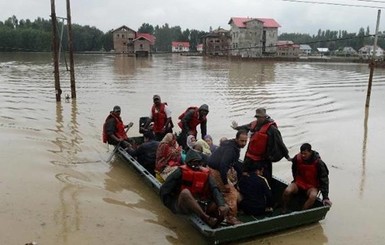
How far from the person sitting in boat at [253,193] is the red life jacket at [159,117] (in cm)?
376

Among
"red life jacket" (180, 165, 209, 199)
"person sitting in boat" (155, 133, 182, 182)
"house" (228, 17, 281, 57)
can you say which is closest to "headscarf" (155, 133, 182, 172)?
"person sitting in boat" (155, 133, 182, 182)

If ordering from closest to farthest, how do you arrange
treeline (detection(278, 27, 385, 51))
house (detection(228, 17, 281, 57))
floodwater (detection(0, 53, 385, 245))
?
floodwater (detection(0, 53, 385, 245)) → house (detection(228, 17, 281, 57)) → treeline (detection(278, 27, 385, 51))

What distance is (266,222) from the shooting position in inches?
221

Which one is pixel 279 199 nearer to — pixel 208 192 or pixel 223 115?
pixel 208 192

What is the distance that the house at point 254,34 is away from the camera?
76562 mm

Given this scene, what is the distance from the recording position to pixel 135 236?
5957 millimetres

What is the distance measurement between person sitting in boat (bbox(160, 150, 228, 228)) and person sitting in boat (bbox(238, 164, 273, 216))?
76 cm

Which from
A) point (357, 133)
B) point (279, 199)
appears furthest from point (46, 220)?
point (357, 133)

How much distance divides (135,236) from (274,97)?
673 inches

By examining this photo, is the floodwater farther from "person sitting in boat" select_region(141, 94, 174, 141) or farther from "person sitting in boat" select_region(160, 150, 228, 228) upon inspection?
"person sitting in boat" select_region(141, 94, 174, 141)

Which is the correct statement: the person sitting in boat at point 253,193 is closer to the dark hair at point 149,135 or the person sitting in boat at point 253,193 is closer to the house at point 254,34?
the dark hair at point 149,135

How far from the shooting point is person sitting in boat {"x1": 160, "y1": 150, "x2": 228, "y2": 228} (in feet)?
17.9

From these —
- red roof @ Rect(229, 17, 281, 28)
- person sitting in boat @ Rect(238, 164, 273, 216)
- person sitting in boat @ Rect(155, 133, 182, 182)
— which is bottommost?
person sitting in boat @ Rect(238, 164, 273, 216)

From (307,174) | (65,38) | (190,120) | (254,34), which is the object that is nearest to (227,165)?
(307,174)
